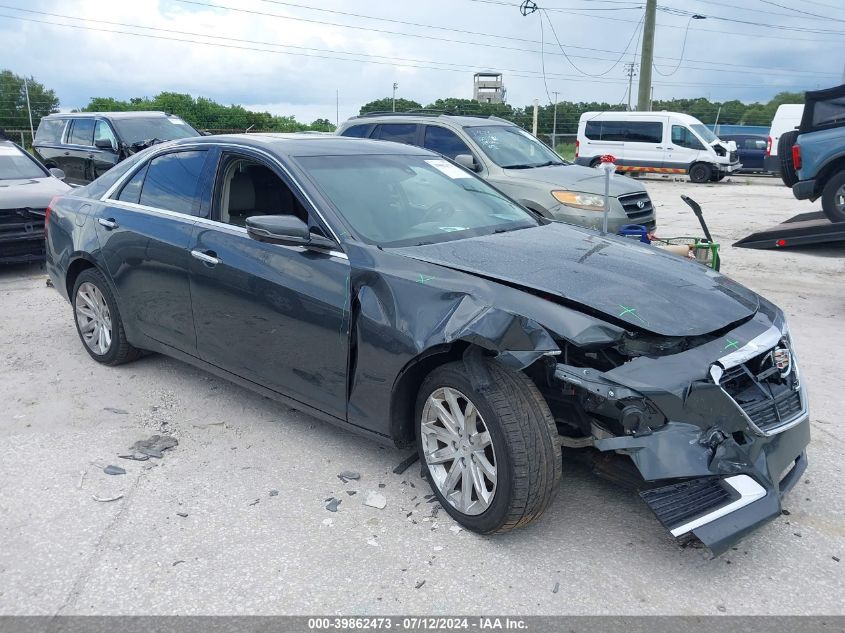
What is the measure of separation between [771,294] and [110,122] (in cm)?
1162

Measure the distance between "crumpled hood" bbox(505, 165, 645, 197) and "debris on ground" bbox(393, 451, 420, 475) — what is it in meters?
5.36

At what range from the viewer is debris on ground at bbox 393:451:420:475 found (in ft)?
12.6

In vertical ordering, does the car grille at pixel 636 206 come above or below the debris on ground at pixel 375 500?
above

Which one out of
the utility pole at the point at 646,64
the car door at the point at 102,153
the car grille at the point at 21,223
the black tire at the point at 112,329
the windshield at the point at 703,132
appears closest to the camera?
the black tire at the point at 112,329

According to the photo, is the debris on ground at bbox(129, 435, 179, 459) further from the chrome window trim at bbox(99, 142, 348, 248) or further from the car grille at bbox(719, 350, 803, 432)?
the car grille at bbox(719, 350, 803, 432)

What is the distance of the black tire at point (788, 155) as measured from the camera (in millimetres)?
10781

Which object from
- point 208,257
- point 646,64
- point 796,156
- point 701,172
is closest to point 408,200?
point 208,257

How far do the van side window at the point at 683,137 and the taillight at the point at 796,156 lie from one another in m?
13.7

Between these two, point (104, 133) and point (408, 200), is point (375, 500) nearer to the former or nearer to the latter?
point (408, 200)

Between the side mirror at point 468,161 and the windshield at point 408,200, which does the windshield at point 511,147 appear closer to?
the side mirror at point 468,161

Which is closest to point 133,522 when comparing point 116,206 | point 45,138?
point 116,206

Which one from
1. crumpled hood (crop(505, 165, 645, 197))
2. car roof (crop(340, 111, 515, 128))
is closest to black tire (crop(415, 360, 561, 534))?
crumpled hood (crop(505, 165, 645, 197))

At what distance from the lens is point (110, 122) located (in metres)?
13.7

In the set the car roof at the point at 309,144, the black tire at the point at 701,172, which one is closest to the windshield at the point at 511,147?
the car roof at the point at 309,144
